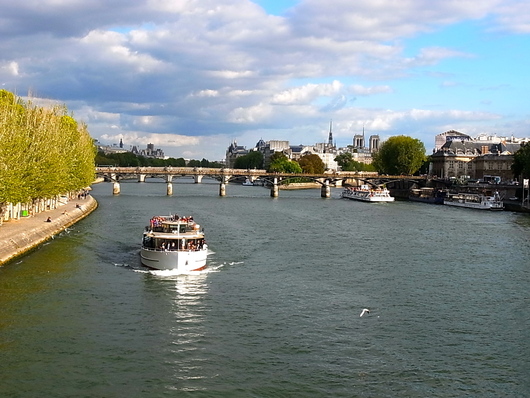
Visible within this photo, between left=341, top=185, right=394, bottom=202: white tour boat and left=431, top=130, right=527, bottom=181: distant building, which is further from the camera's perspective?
left=431, top=130, right=527, bottom=181: distant building

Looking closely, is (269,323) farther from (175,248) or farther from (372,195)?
(372,195)

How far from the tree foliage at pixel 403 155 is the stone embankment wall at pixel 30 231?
3425 inches

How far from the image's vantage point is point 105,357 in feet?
72.4

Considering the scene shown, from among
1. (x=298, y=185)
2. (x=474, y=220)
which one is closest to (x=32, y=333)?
(x=474, y=220)

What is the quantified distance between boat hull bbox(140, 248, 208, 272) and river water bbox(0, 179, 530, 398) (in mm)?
755

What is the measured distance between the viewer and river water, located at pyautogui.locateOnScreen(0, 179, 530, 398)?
2045 centimetres

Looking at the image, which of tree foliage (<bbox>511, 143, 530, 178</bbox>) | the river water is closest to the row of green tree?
the river water

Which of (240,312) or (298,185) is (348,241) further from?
(298,185)

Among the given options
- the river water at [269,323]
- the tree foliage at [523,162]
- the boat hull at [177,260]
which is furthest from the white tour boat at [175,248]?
the tree foliage at [523,162]

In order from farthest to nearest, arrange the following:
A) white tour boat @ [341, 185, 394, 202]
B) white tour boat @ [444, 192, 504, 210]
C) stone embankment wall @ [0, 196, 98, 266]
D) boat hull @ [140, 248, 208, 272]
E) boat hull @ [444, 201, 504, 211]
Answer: white tour boat @ [341, 185, 394, 202], white tour boat @ [444, 192, 504, 210], boat hull @ [444, 201, 504, 211], stone embankment wall @ [0, 196, 98, 266], boat hull @ [140, 248, 208, 272]

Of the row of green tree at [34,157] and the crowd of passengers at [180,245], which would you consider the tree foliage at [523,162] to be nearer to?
the row of green tree at [34,157]

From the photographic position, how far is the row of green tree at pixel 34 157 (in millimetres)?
42719

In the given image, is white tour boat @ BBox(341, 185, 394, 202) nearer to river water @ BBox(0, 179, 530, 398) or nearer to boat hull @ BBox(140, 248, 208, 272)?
river water @ BBox(0, 179, 530, 398)

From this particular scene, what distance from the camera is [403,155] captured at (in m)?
140
